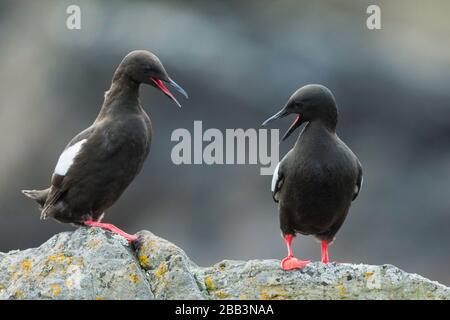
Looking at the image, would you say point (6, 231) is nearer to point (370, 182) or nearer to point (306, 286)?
point (370, 182)

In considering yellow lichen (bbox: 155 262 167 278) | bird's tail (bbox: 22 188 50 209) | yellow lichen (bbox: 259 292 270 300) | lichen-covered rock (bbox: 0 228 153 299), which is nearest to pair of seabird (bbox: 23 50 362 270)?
bird's tail (bbox: 22 188 50 209)

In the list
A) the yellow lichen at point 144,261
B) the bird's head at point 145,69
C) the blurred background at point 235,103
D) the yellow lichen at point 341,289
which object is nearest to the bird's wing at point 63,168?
the bird's head at point 145,69

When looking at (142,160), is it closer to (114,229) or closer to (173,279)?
(114,229)

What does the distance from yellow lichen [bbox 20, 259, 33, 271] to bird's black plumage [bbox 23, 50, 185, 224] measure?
2.79ft

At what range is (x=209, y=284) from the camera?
340 inches

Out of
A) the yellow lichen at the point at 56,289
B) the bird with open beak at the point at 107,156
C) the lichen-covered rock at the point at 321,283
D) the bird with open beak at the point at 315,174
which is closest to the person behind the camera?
the yellow lichen at the point at 56,289

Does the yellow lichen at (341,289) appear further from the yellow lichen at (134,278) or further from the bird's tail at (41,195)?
the bird's tail at (41,195)

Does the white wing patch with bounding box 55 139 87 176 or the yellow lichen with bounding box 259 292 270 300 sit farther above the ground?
the white wing patch with bounding box 55 139 87 176

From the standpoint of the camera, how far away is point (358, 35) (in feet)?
78.2

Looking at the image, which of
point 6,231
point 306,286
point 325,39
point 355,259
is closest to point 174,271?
point 306,286

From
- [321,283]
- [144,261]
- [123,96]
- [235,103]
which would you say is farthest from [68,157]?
[235,103]

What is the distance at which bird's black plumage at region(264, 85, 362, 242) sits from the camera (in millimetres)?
9375

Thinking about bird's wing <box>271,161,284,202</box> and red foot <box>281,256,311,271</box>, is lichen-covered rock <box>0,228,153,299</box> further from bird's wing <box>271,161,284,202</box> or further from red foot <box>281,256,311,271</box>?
bird's wing <box>271,161,284,202</box>

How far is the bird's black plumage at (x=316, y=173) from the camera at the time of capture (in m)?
9.38
